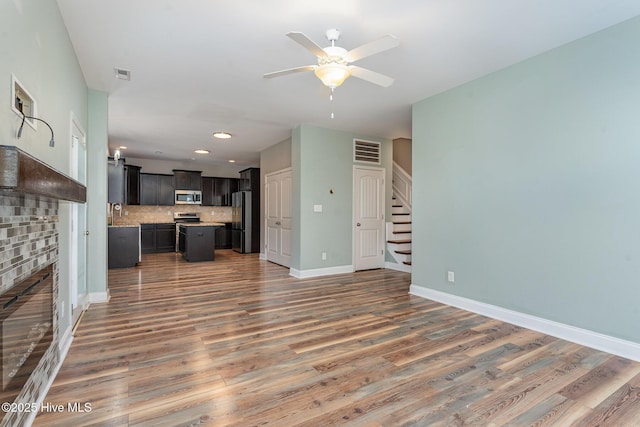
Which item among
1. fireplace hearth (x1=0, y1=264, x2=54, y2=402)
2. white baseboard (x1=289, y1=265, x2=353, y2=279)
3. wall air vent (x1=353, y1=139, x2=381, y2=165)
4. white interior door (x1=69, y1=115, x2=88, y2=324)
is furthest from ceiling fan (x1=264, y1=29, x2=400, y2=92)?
white baseboard (x1=289, y1=265, x2=353, y2=279)

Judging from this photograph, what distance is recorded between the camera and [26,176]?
1.14 m

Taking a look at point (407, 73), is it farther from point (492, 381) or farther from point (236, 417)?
point (236, 417)

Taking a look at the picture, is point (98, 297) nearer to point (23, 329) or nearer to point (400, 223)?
point (23, 329)

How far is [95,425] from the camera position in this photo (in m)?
1.72

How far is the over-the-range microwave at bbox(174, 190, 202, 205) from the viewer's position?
9203 millimetres

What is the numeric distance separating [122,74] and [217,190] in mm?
6597

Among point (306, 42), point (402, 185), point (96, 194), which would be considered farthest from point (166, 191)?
point (306, 42)

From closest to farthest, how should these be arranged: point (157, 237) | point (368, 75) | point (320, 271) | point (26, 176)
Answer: point (26, 176) → point (368, 75) → point (320, 271) → point (157, 237)

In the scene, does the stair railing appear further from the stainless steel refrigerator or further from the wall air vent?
the stainless steel refrigerator

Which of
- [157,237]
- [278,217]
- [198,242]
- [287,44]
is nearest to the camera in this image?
[287,44]

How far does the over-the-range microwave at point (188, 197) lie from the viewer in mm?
9203

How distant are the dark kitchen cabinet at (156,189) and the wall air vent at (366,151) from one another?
18.8 feet

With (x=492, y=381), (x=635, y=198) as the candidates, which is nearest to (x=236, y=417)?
(x=492, y=381)

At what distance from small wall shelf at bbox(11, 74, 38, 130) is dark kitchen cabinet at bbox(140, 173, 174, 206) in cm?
744
